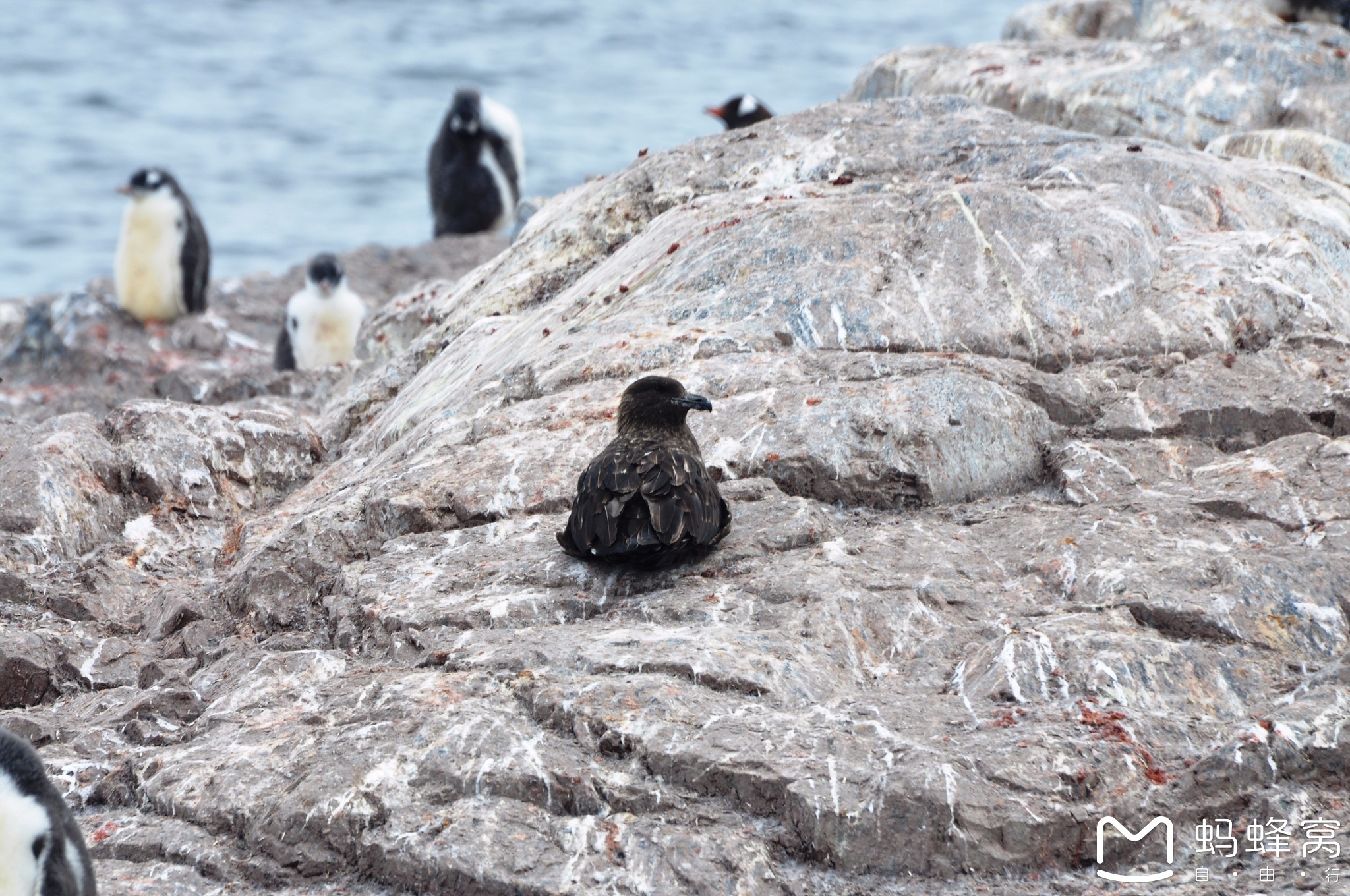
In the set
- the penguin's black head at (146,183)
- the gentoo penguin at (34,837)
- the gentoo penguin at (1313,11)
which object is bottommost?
the gentoo penguin at (34,837)

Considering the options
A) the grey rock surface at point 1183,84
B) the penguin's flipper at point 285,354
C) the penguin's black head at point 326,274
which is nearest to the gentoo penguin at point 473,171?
the penguin's black head at point 326,274

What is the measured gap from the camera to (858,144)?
25.8 ft

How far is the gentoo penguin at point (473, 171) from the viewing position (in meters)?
19.7

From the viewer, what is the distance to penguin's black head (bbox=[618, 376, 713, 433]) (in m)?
5.43

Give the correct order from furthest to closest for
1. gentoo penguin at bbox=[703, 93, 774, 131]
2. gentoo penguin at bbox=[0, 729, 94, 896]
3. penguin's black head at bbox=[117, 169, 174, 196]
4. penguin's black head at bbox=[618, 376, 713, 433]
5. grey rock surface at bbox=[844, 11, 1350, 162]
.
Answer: penguin's black head at bbox=[117, 169, 174, 196] < gentoo penguin at bbox=[703, 93, 774, 131] < grey rock surface at bbox=[844, 11, 1350, 162] < penguin's black head at bbox=[618, 376, 713, 433] < gentoo penguin at bbox=[0, 729, 94, 896]

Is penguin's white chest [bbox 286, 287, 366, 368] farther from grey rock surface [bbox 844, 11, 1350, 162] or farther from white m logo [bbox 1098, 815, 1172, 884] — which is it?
white m logo [bbox 1098, 815, 1172, 884]

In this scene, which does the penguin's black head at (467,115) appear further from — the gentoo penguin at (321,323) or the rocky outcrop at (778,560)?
the rocky outcrop at (778,560)

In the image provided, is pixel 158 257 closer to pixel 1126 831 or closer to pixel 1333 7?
pixel 1333 7

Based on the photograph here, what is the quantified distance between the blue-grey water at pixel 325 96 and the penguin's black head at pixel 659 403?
2905 cm

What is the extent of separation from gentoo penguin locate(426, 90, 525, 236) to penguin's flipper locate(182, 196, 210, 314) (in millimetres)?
4681

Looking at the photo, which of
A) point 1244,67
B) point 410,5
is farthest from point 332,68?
point 1244,67

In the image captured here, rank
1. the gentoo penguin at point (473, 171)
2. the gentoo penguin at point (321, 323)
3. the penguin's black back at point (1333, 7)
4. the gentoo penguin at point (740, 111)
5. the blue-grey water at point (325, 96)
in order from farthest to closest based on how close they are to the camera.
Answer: the blue-grey water at point (325, 96)
the gentoo penguin at point (473, 171)
the gentoo penguin at point (740, 111)
the gentoo penguin at point (321, 323)
the penguin's black back at point (1333, 7)

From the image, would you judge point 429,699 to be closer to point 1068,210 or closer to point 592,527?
point 592,527

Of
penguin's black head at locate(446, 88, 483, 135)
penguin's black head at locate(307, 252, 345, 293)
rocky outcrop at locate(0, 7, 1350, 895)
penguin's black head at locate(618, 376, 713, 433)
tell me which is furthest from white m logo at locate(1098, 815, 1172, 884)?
penguin's black head at locate(446, 88, 483, 135)
